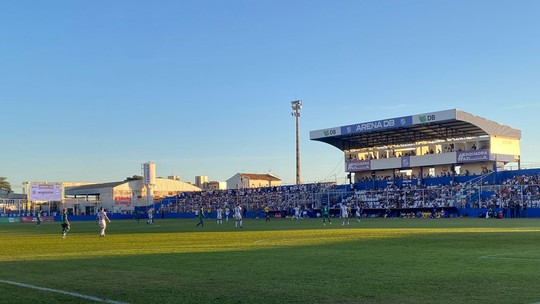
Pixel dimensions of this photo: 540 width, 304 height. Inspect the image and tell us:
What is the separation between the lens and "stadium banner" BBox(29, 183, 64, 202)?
319 ft

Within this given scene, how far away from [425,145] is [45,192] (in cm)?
6073

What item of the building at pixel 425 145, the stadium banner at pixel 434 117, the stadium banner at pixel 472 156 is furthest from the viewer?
the building at pixel 425 145

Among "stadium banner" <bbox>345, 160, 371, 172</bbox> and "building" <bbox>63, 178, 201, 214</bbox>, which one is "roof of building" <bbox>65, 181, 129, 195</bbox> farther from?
"stadium banner" <bbox>345, 160, 371, 172</bbox>

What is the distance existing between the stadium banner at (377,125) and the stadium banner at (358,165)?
19.7ft

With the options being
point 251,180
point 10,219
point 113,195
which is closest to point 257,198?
point 10,219

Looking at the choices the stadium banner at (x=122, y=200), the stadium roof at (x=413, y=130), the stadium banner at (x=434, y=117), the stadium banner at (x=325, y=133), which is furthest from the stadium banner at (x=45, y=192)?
the stadium banner at (x=434, y=117)

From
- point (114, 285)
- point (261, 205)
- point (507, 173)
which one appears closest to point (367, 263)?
point (114, 285)

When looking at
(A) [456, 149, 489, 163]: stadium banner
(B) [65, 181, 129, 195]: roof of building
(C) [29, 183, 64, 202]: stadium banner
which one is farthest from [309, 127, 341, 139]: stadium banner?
(B) [65, 181, 129, 195]: roof of building

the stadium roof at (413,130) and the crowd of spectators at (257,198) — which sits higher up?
the stadium roof at (413,130)

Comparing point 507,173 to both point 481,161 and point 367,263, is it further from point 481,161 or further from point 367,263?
point 367,263

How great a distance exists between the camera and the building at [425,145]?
7850 centimetres

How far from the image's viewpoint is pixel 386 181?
279 ft

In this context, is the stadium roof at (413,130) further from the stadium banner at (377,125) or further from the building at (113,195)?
the building at (113,195)

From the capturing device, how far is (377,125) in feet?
278
